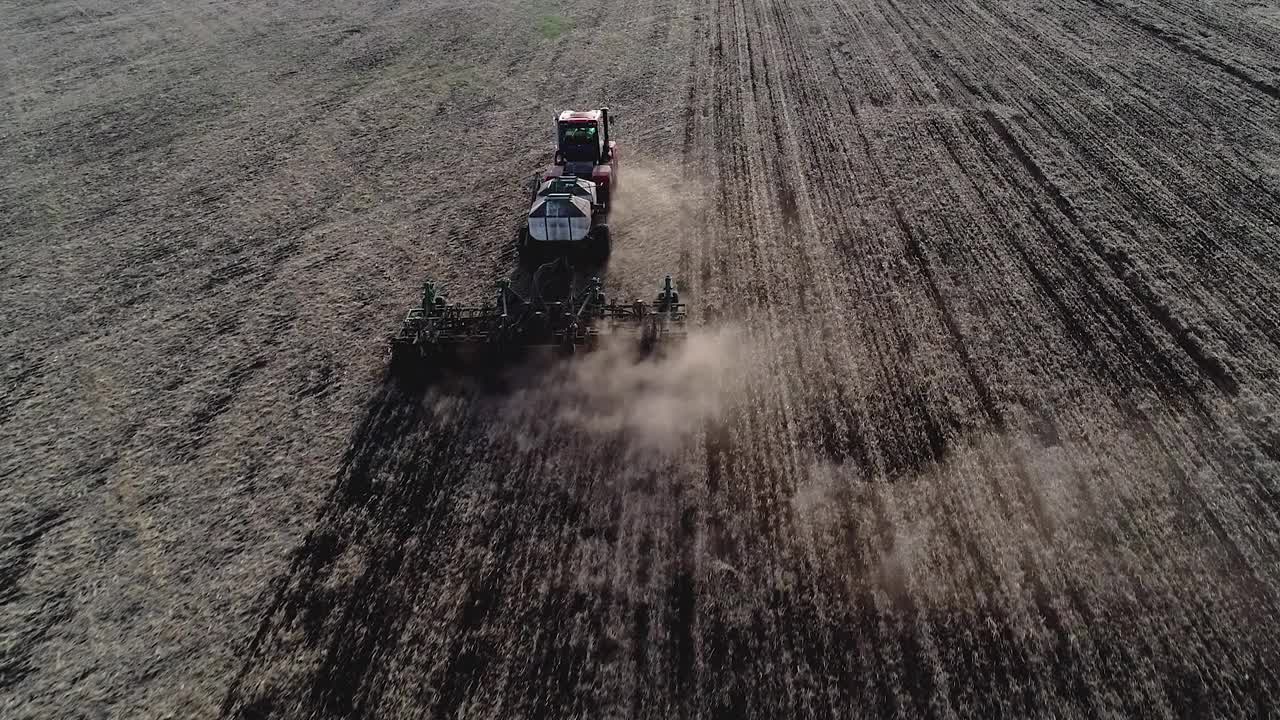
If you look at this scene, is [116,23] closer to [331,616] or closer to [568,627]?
[331,616]

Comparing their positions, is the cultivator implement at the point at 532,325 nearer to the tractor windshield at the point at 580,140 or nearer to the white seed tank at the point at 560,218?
the white seed tank at the point at 560,218

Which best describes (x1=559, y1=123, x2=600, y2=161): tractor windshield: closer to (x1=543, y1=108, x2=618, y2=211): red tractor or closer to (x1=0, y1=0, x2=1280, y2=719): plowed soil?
(x1=543, y1=108, x2=618, y2=211): red tractor

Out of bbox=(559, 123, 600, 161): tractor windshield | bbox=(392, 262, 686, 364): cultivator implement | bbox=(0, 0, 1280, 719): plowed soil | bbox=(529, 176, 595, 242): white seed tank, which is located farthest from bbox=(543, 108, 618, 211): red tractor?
bbox=(392, 262, 686, 364): cultivator implement

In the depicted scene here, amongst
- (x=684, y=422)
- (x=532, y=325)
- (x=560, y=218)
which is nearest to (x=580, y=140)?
(x=560, y=218)

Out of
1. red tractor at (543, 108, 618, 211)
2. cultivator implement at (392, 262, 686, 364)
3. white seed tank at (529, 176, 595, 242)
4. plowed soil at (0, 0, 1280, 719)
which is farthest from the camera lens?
red tractor at (543, 108, 618, 211)

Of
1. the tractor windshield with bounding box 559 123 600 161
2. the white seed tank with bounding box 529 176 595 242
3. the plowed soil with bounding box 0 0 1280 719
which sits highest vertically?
the tractor windshield with bounding box 559 123 600 161
